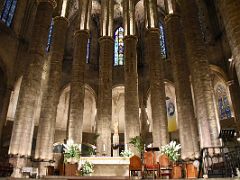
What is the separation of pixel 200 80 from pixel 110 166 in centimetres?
648

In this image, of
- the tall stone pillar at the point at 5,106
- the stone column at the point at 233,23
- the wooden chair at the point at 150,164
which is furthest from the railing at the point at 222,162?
the tall stone pillar at the point at 5,106

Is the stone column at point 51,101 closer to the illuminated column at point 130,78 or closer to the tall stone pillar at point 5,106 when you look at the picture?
the tall stone pillar at point 5,106

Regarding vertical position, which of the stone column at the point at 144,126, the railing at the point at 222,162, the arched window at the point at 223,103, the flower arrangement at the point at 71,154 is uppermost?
the arched window at the point at 223,103

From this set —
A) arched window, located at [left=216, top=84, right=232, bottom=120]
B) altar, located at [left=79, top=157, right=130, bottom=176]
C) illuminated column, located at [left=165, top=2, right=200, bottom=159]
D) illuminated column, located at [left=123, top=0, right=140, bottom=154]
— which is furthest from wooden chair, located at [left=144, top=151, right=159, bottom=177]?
arched window, located at [left=216, top=84, right=232, bottom=120]

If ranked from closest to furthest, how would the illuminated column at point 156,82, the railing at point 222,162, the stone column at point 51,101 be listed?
the railing at point 222,162
the stone column at point 51,101
the illuminated column at point 156,82

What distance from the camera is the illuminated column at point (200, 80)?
40.0 ft

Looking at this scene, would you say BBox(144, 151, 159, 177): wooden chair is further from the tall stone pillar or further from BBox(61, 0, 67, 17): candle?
BBox(61, 0, 67, 17): candle

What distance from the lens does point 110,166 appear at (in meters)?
12.3

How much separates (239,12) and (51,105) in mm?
12969

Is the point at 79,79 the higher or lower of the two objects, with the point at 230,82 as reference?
lower

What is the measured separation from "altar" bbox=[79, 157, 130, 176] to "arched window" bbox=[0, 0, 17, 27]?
53.9ft

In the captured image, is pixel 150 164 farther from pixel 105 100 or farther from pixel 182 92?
pixel 105 100

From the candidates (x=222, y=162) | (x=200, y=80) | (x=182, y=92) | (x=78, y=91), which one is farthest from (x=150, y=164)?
(x=78, y=91)

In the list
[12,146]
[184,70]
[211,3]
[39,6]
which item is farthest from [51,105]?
[211,3]
